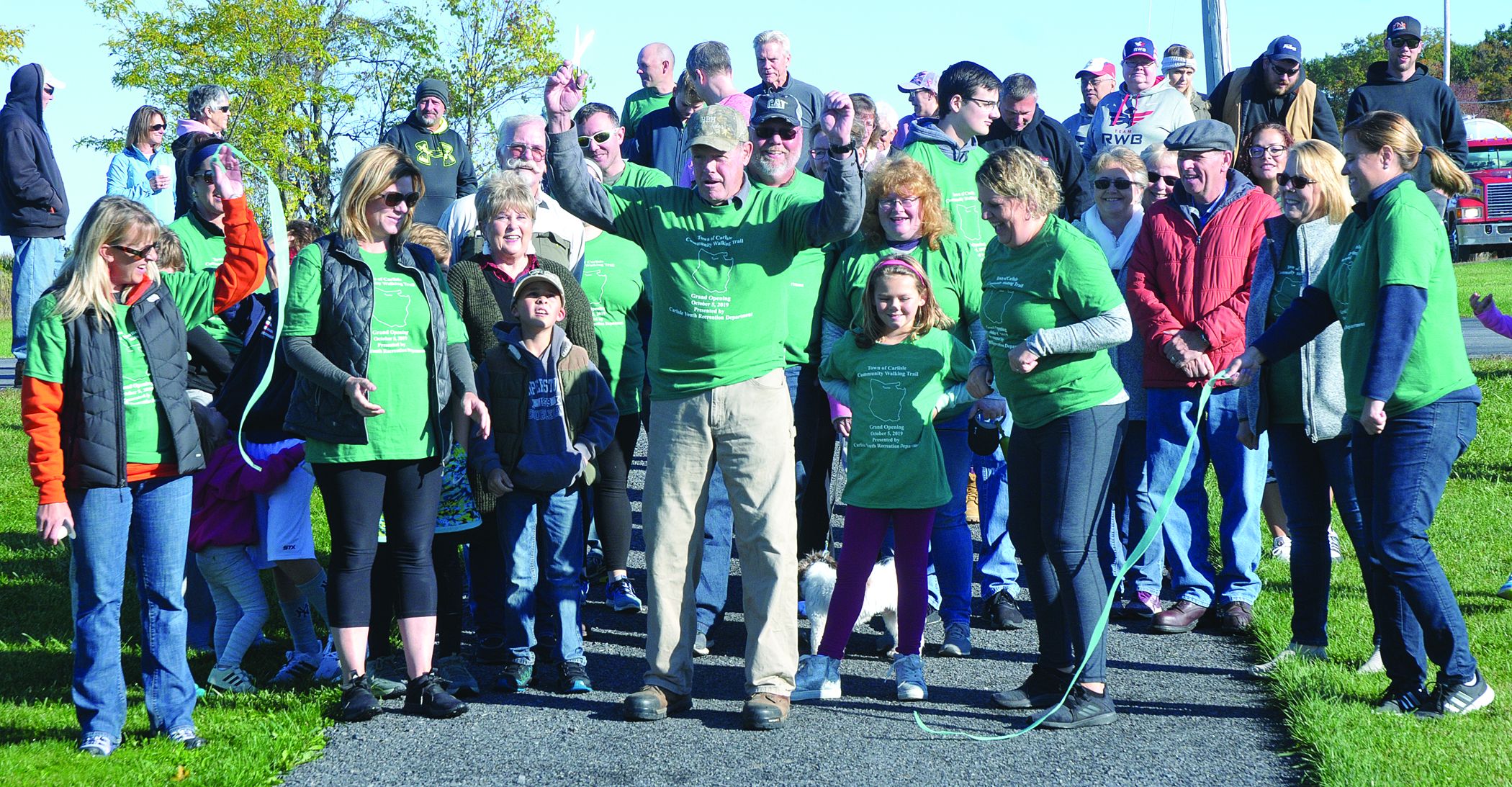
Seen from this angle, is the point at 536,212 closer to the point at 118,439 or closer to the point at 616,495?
the point at 616,495

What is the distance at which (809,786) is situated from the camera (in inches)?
174

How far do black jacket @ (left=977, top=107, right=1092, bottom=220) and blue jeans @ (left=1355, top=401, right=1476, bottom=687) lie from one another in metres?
3.71

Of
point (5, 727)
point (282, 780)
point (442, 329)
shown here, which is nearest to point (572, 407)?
point (442, 329)

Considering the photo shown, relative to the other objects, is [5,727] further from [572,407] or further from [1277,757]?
[1277,757]

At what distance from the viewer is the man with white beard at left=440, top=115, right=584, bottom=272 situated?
6504 millimetres

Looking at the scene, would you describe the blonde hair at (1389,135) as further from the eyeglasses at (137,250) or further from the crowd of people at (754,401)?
the eyeglasses at (137,250)

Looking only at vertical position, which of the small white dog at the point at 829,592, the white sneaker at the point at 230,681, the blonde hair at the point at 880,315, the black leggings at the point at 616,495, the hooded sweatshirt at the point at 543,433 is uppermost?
the blonde hair at the point at 880,315

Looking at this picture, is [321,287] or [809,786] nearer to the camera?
[809,786]

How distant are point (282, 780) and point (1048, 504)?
9.00 feet

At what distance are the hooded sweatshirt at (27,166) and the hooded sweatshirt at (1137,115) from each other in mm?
7018

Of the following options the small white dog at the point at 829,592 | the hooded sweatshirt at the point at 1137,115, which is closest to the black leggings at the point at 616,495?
the small white dog at the point at 829,592

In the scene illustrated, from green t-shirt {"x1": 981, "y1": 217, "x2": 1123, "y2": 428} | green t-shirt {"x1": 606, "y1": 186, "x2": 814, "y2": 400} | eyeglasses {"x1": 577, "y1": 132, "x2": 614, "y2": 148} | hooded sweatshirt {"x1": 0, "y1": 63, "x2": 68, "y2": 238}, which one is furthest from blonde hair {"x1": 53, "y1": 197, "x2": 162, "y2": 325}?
hooded sweatshirt {"x1": 0, "y1": 63, "x2": 68, "y2": 238}

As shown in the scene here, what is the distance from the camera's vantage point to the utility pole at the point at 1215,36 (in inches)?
707

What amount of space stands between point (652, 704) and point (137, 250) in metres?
2.38
